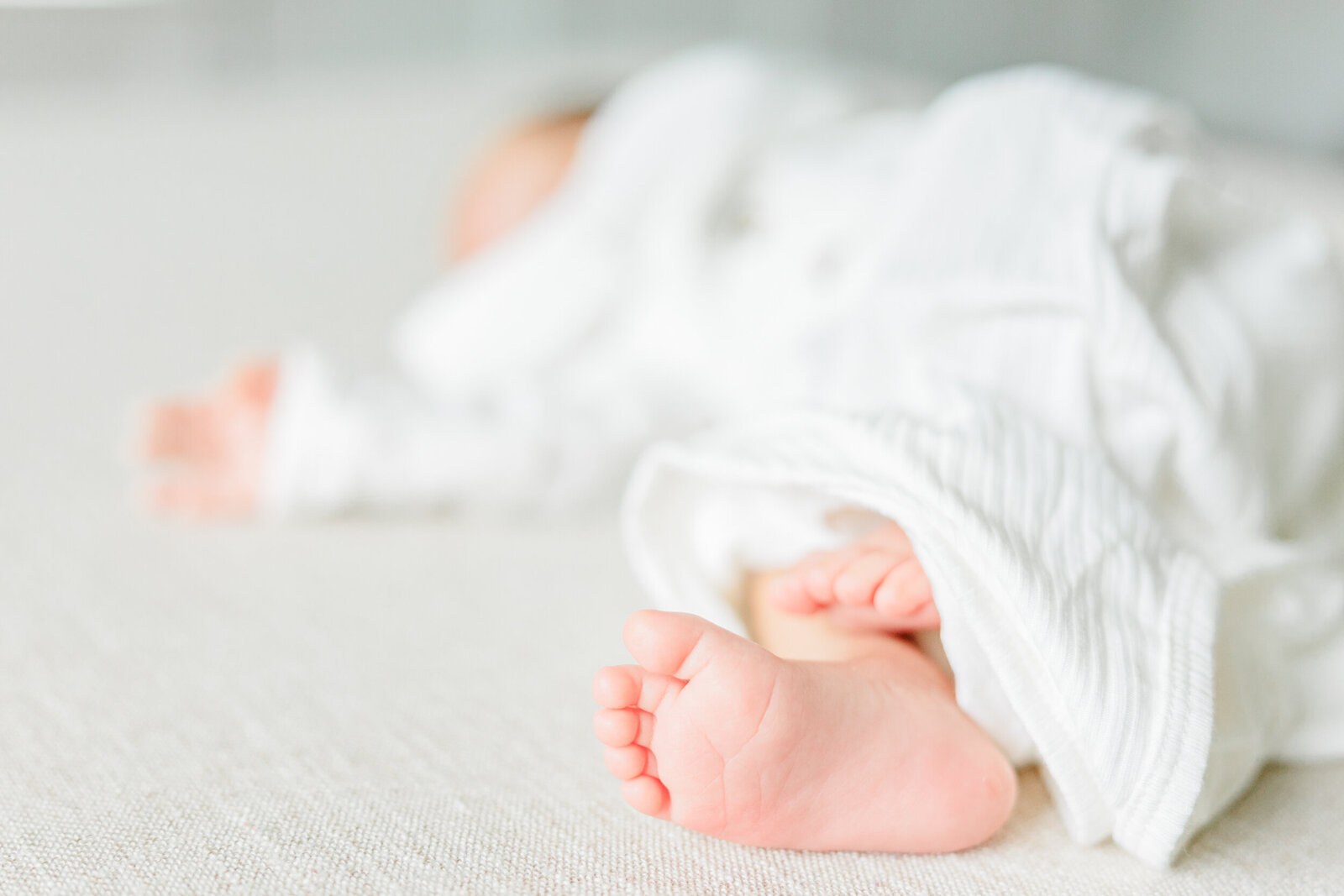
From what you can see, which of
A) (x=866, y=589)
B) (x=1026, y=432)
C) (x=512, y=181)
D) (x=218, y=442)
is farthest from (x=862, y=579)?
(x=512, y=181)

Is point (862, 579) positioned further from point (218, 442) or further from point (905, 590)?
point (218, 442)

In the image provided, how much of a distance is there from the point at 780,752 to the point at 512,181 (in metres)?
0.96

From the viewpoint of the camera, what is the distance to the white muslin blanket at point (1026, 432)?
0.47 metres

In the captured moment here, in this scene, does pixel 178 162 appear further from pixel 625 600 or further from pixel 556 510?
pixel 625 600

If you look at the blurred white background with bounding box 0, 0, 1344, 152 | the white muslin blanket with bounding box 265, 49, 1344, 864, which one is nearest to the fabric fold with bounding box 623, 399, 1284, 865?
the white muslin blanket with bounding box 265, 49, 1344, 864

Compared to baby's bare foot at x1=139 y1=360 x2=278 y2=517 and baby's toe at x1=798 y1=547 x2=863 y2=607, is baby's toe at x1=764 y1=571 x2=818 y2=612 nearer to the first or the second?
baby's toe at x1=798 y1=547 x2=863 y2=607

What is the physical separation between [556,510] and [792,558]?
0.35 metres

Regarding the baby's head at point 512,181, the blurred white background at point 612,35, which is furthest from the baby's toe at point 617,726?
the blurred white background at point 612,35

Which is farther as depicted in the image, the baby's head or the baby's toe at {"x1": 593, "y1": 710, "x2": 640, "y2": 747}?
the baby's head

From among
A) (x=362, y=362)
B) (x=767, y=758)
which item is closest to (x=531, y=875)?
(x=767, y=758)

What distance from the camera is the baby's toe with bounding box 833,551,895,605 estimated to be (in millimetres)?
499

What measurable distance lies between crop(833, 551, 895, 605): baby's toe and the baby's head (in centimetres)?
85

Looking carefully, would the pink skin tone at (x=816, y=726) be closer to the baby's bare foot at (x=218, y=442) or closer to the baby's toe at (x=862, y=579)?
the baby's toe at (x=862, y=579)

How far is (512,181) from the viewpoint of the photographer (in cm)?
129
